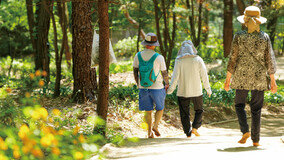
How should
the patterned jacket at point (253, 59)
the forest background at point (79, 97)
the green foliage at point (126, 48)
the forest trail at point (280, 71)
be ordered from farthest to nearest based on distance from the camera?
the green foliage at point (126, 48), the forest trail at point (280, 71), the patterned jacket at point (253, 59), the forest background at point (79, 97)

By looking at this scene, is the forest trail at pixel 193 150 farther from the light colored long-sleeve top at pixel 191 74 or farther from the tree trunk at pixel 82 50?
the tree trunk at pixel 82 50

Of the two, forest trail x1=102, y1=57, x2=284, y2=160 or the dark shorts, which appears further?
the dark shorts

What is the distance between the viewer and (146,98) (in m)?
6.93

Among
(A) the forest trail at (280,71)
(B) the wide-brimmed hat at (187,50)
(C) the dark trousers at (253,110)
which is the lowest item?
(A) the forest trail at (280,71)

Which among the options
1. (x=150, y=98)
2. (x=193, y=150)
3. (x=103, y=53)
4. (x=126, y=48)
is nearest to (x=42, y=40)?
(x=150, y=98)

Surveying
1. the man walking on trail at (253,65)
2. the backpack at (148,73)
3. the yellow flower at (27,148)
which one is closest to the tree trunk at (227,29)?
the backpack at (148,73)

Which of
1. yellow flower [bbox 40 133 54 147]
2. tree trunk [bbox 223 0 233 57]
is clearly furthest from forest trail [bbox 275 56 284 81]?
yellow flower [bbox 40 133 54 147]

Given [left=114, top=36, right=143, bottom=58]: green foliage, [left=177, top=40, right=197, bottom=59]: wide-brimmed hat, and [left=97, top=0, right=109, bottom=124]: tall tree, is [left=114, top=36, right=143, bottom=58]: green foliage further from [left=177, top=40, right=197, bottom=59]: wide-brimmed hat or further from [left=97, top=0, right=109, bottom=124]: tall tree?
[left=97, top=0, right=109, bottom=124]: tall tree

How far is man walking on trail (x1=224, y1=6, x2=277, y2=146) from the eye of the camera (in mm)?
5578

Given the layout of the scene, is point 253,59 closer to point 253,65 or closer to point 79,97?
point 253,65

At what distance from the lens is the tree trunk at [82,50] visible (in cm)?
874

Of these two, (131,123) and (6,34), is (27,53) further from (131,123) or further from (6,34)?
(131,123)

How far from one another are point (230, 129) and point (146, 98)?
3064 millimetres

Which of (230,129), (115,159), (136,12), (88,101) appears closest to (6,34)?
(136,12)
